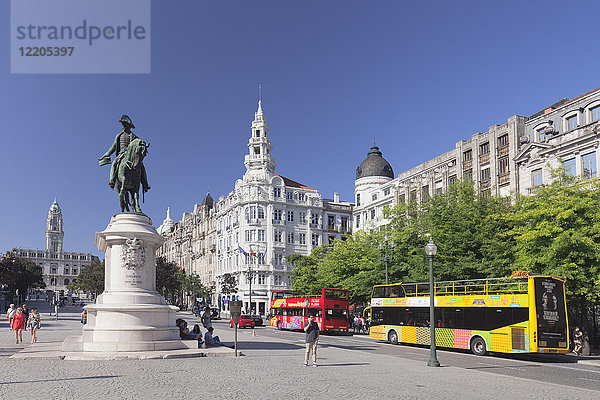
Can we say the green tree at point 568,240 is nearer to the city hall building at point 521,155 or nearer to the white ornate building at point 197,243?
the city hall building at point 521,155

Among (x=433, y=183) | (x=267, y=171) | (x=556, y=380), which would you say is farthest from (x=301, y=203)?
(x=556, y=380)

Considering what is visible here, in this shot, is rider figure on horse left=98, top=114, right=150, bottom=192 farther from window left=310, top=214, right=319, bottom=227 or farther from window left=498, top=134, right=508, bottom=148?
window left=310, top=214, right=319, bottom=227

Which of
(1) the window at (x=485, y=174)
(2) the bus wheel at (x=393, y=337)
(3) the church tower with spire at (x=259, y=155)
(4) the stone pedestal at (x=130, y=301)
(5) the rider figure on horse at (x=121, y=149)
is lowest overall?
(2) the bus wheel at (x=393, y=337)

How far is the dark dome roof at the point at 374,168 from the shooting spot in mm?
86250

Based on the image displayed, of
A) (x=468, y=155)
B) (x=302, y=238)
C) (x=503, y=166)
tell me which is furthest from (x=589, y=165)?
(x=302, y=238)

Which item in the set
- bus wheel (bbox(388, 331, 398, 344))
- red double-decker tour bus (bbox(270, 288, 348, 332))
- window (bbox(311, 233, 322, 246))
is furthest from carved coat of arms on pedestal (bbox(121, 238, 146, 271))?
window (bbox(311, 233, 322, 246))

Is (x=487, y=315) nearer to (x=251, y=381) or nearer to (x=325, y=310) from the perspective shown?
(x=251, y=381)

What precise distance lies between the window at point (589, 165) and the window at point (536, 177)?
4.59 metres

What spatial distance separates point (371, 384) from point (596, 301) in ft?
62.5

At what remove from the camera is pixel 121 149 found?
2589 cm

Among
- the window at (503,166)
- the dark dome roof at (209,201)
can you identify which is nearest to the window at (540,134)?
the window at (503,166)

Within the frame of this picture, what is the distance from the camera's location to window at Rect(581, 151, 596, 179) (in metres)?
42.1

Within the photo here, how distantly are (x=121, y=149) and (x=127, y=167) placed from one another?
1193mm

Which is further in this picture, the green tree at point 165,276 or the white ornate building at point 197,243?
the white ornate building at point 197,243
